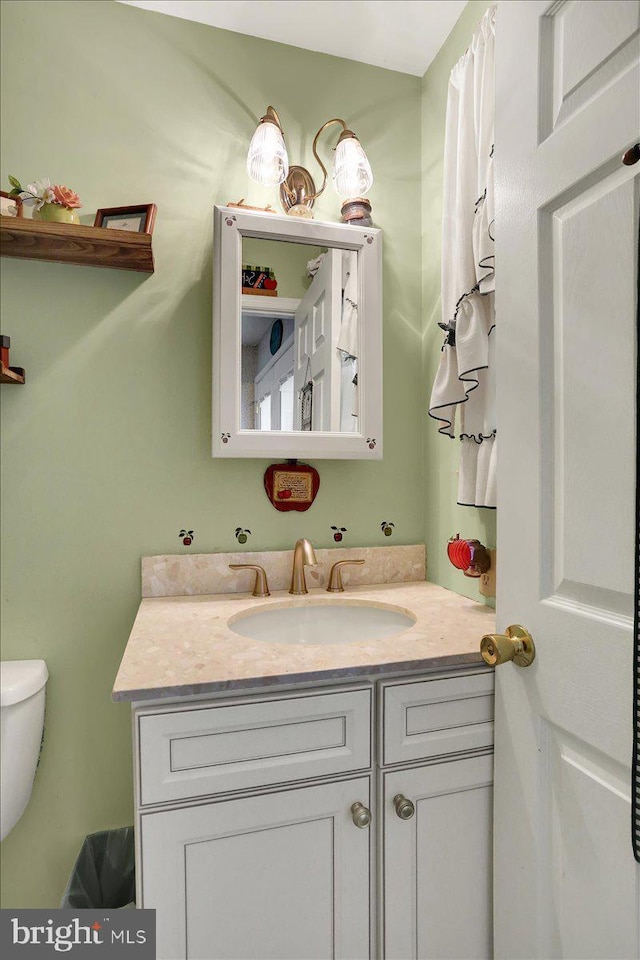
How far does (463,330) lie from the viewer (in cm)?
127

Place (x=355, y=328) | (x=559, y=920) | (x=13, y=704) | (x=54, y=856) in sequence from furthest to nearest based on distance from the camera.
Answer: (x=355, y=328), (x=54, y=856), (x=13, y=704), (x=559, y=920)

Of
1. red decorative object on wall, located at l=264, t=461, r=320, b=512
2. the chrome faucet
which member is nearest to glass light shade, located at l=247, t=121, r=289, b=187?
red decorative object on wall, located at l=264, t=461, r=320, b=512

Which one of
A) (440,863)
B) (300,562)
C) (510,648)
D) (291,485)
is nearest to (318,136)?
(291,485)

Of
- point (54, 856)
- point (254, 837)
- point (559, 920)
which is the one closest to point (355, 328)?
point (254, 837)

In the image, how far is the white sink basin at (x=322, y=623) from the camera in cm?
138

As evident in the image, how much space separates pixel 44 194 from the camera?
131 centimetres

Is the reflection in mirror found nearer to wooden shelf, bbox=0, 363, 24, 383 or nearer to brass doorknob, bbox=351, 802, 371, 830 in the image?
wooden shelf, bbox=0, 363, 24, 383

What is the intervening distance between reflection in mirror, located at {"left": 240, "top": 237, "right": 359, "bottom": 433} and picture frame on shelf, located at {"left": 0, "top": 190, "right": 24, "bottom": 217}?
1.75 ft

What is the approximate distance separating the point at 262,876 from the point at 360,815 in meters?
0.19

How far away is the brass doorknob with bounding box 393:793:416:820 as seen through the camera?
38.6 inches

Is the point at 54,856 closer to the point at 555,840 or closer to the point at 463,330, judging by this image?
the point at 555,840

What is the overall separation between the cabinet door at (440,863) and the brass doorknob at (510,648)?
0.27 m

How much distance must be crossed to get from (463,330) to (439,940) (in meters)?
1.22

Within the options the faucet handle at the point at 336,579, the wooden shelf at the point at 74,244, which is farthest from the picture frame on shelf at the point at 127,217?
the faucet handle at the point at 336,579
